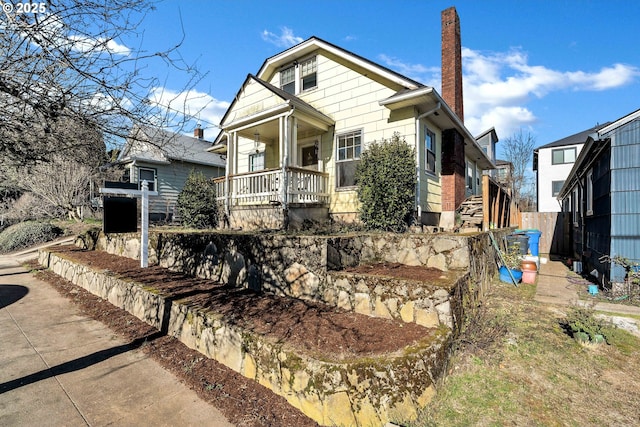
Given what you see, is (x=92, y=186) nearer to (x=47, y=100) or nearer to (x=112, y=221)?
(x=112, y=221)

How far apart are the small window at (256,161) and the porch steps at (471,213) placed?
765cm

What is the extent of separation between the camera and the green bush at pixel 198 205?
1171 centimetres

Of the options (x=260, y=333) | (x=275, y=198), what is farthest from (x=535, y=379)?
(x=275, y=198)

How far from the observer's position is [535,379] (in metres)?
3.29

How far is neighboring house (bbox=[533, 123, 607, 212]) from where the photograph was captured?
1008 inches

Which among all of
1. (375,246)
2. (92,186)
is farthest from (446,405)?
(92,186)

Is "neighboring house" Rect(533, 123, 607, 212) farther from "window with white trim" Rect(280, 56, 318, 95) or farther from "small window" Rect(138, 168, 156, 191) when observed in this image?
"small window" Rect(138, 168, 156, 191)

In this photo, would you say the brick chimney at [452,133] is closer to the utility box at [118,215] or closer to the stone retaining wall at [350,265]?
the stone retaining wall at [350,265]

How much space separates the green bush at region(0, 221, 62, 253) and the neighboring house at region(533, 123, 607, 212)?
113 feet

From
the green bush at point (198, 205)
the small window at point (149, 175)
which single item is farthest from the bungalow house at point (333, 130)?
the small window at point (149, 175)

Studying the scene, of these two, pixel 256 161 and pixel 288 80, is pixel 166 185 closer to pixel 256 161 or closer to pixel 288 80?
pixel 256 161

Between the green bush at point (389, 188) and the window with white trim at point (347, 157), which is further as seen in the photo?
the window with white trim at point (347, 157)

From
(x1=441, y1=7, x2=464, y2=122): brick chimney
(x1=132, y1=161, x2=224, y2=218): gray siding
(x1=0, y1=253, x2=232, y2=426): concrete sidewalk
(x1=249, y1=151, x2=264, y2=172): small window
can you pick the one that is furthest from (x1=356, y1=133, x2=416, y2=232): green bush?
(x1=132, y1=161, x2=224, y2=218): gray siding

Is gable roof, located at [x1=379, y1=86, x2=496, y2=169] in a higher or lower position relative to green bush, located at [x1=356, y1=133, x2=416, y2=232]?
higher
